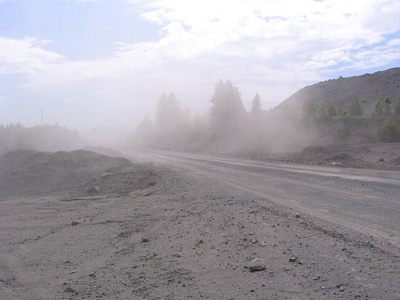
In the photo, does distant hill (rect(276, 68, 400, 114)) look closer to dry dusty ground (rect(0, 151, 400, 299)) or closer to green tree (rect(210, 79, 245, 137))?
green tree (rect(210, 79, 245, 137))

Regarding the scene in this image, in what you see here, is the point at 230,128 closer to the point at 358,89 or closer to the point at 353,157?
the point at 353,157

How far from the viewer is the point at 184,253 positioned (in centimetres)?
628

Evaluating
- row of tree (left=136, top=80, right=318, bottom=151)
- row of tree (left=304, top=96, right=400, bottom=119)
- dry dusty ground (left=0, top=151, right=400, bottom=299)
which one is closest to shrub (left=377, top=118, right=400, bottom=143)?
row of tree (left=304, top=96, right=400, bottom=119)

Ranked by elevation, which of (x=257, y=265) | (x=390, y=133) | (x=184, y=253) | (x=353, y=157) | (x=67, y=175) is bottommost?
(x=184, y=253)

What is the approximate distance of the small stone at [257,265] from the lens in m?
5.25

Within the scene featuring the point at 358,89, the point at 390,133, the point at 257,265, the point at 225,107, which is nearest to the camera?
the point at 257,265

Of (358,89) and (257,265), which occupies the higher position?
(358,89)

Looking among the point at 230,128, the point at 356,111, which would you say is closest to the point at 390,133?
the point at 356,111

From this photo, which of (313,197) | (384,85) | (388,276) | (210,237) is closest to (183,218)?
(210,237)

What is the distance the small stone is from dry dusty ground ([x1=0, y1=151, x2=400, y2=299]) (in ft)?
0.25

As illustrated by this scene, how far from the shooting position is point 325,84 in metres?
86.4

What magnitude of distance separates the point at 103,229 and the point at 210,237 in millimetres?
2914

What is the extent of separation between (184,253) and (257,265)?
149 centimetres

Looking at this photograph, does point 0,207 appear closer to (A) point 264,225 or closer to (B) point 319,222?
(A) point 264,225
